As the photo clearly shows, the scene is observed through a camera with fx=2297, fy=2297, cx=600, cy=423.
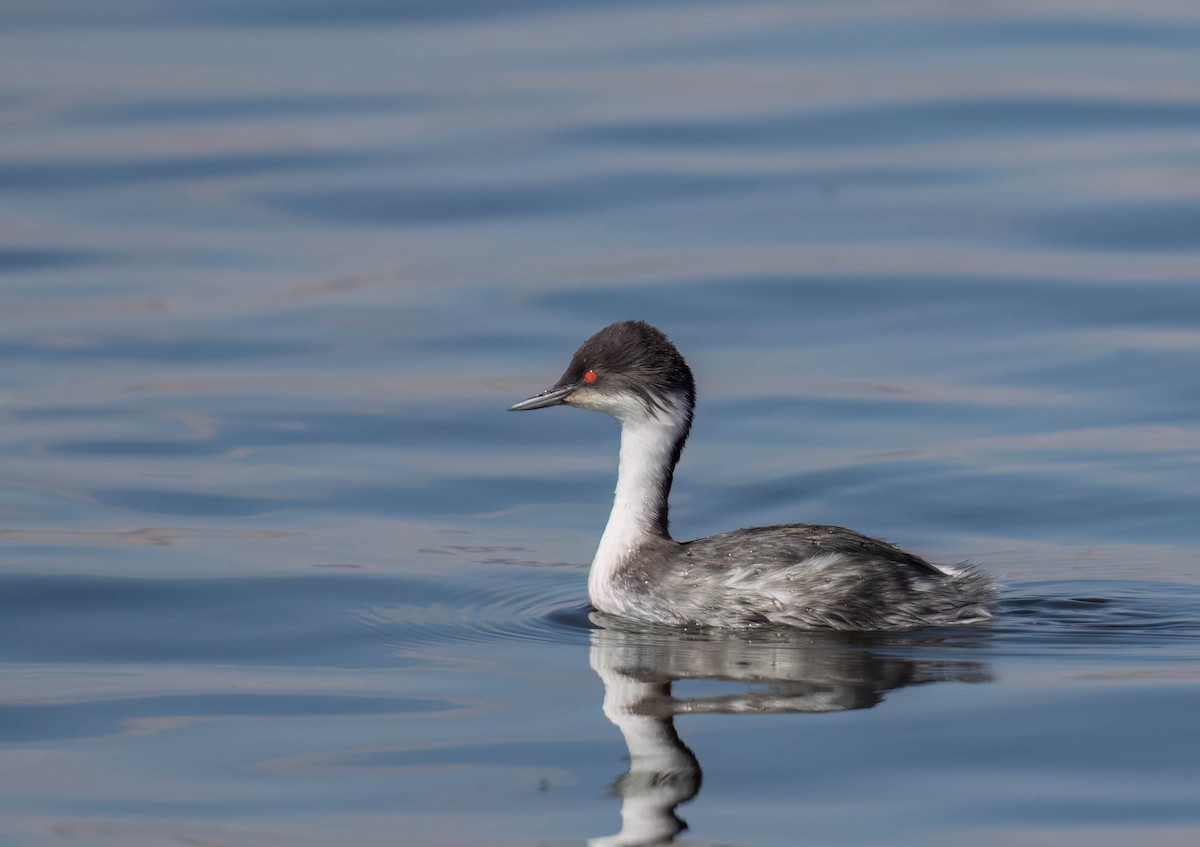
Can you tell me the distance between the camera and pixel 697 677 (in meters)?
8.22

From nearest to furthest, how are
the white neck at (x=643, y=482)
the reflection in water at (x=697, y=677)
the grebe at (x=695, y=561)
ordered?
the reflection in water at (x=697, y=677)
the grebe at (x=695, y=561)
the white neck at (x=643, y=482)

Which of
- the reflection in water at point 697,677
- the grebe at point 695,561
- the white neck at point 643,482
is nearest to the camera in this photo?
the reflection in water at point 697,677

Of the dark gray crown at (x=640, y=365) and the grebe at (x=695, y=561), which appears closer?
the grebe at (x=695, y=561)

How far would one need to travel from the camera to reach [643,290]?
50.2 feet

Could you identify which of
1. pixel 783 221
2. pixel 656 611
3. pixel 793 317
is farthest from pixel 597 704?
pixel 783 221

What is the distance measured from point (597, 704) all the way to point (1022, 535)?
3.50m

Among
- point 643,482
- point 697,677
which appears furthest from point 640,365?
point 697,677

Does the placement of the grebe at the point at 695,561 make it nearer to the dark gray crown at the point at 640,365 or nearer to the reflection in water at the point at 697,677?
the dark gray crown at the point at 640,365

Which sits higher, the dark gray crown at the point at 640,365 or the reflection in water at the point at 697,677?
the dark gray crown at the point at 640,365

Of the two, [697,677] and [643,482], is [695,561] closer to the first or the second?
[643,482]

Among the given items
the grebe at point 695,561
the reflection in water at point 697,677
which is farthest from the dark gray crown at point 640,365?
the reflection in water at point 697,677

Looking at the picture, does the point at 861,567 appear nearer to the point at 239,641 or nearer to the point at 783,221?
the point at 239,641

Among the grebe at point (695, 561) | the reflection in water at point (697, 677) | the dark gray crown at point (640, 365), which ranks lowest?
the reflection in water at point (697, 677)

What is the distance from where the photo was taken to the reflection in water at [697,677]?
269 inches
